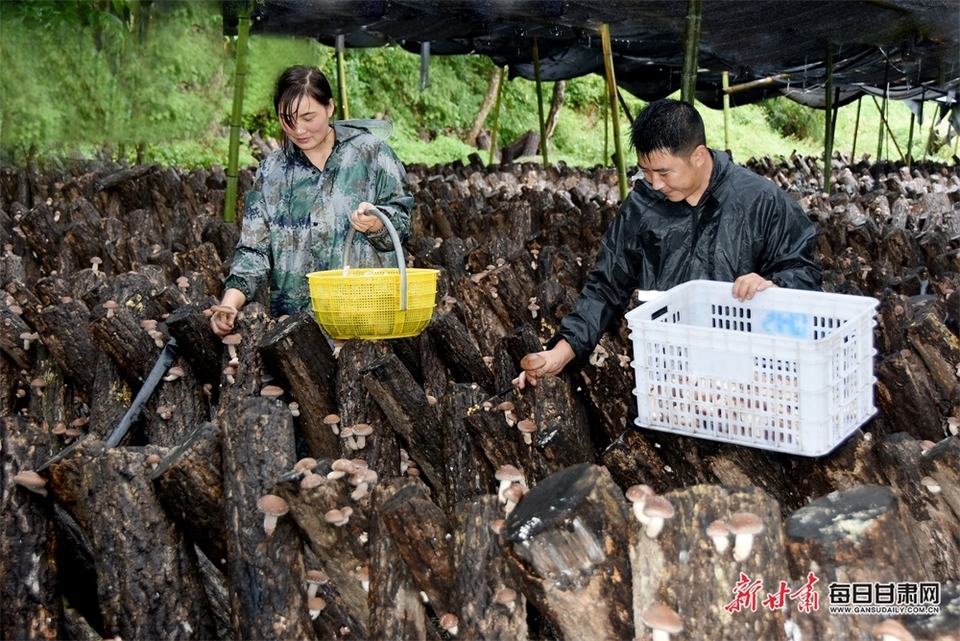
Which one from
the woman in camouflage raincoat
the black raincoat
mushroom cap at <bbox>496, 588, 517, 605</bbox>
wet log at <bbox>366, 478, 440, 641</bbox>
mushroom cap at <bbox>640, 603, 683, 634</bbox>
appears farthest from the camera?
the woman in camouflage raincoat

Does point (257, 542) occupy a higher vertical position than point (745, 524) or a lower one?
lower

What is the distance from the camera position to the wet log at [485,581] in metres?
2.42

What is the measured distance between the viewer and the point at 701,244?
3734mm

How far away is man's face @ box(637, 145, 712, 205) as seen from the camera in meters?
3.54

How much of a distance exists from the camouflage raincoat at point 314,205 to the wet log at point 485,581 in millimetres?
2122

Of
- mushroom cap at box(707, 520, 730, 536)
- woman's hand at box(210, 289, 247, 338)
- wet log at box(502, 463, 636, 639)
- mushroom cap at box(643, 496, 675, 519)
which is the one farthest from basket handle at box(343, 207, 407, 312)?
mushroom cap at box(707, 520, 730, 536)

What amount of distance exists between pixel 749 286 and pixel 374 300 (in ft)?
4.72

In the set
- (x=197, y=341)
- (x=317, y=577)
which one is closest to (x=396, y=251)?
(x=197, y=341)

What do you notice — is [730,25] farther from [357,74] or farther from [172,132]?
[357,74]

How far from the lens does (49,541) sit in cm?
296

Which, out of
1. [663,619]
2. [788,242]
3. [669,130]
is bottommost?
[663,619]

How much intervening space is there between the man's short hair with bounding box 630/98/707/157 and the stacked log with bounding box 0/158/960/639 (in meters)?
0.89

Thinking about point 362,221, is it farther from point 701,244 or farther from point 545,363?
point 701,244

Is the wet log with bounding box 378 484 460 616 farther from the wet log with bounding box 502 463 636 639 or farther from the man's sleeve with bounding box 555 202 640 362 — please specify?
the man's sleeve with bounding box 555 202 640 362
